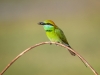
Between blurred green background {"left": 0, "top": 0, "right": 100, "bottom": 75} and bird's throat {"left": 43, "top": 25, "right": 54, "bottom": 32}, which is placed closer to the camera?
bird's throat {"left": 43, "top": 25, "right": 54, "bottom": 32}

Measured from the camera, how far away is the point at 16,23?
8.50ft

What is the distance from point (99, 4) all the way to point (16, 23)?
0.89 meters

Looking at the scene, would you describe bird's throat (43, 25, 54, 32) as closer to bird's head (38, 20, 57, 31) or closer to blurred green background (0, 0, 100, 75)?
bird's head (38, 20, 57, 31)

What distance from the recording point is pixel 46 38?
2502mm

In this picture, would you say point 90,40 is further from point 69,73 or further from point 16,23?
point 16,23

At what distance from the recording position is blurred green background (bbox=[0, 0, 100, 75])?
250 cm

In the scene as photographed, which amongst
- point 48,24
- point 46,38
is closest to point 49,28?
point 48,24

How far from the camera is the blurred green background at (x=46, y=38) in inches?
98.3

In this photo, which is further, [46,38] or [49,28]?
[46,38]

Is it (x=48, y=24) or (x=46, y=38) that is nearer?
(x=48, y=24)

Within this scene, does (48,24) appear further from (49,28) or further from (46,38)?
(46,38)

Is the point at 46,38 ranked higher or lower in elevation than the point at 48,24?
lower

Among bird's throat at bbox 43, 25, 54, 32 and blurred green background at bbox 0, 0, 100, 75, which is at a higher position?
bird's throat at bbox 43, 25, 54, 32

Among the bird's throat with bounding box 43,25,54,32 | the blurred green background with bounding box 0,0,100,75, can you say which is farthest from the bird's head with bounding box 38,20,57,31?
the blurred green background with bounding box 0,0,100,75
